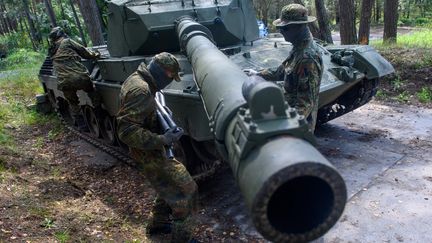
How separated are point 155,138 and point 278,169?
2.15m

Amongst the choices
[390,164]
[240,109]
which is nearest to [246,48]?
[390,164]

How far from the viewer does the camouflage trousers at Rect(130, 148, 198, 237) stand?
411 centimetres

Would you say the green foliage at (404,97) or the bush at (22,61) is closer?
the green foliage at (404,97)

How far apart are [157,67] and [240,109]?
6.27 ft

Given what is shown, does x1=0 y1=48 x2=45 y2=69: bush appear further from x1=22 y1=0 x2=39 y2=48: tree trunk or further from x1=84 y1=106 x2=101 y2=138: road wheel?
x1=84 y1=106 x2=101 y2=138: road wheel

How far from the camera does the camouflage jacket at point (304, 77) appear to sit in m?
4.29

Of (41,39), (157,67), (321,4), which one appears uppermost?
(157,67)

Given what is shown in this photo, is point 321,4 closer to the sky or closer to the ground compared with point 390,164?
closer to the sky

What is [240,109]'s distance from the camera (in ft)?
7.52

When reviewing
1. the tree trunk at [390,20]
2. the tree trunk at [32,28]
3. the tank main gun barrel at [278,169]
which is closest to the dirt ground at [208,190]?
the tank main gun barrel at [278,169]

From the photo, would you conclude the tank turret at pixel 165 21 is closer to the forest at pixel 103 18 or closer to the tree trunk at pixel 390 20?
the forest at pixel 103 18

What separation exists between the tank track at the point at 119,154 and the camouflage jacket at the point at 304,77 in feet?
4.84

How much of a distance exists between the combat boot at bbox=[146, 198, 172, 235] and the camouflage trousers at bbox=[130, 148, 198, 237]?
0.32 m

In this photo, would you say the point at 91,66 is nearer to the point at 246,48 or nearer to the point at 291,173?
the point at 246,48
